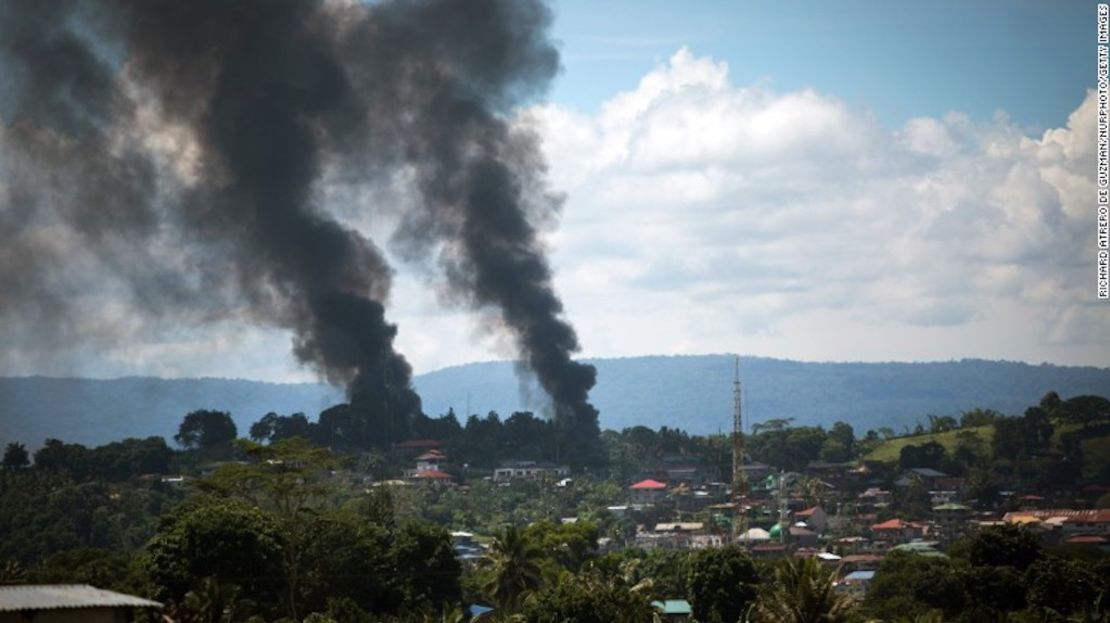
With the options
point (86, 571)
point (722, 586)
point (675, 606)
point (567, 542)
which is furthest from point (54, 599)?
point (567, 542)

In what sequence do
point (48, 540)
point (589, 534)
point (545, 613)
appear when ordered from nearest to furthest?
point (545, 613) < point (589, 534) < point (48, 540)

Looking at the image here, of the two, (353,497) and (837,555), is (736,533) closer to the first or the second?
(837,555)

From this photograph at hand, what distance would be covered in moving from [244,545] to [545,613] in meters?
17.6

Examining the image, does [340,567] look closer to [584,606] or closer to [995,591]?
[584,606]

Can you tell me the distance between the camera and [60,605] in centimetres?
4600

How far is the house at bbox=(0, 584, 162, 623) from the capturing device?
45.3 metres

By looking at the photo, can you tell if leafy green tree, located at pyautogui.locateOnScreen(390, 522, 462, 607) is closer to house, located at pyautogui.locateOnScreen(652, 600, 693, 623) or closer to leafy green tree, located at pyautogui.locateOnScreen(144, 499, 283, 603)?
leafy green tree, located at pyautogui.locateOnScreen(144, 499, 283, 603)

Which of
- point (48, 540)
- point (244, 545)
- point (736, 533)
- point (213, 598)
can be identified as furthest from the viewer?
point (736, 533)

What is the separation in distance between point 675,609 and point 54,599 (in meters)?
85.2

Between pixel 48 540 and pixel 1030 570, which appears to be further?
pixel 48 540

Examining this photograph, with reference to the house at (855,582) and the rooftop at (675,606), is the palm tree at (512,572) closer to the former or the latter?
the rooftop at (675,606)

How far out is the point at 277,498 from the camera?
376 feet

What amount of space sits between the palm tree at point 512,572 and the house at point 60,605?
63649 mm

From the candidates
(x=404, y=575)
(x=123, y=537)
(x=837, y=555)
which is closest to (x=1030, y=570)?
(x=404, y=575)
